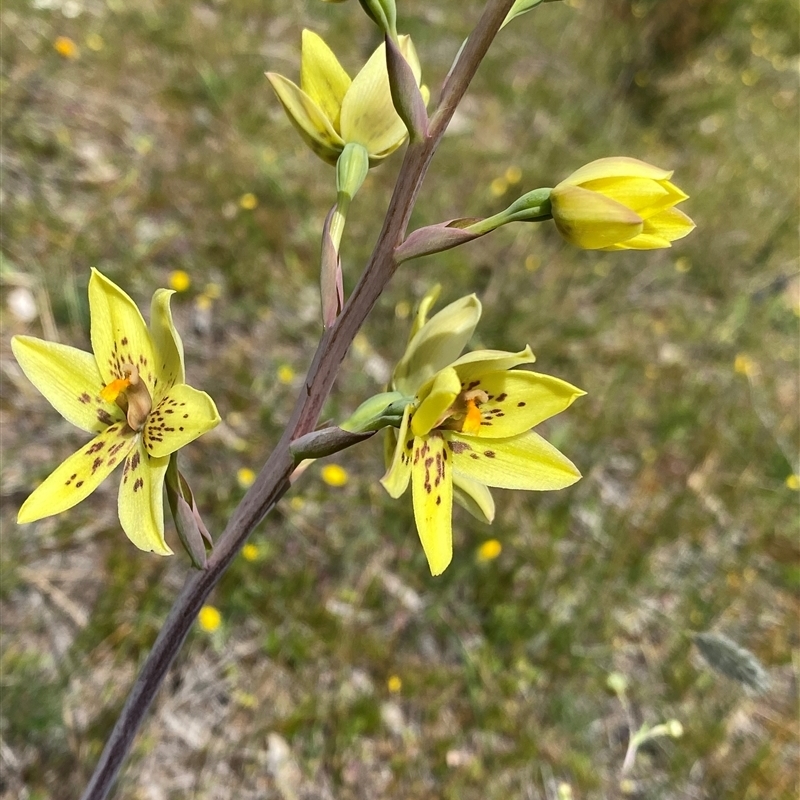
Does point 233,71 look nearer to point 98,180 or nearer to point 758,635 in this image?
point 98,180

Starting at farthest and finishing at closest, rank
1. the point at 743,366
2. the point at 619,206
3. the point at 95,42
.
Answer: the point at 743,366 < the point at 95,42 < the point at 619,206

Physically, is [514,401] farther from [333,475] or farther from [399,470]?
[333,475]

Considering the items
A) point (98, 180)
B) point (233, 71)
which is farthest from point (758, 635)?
point (233, 71)

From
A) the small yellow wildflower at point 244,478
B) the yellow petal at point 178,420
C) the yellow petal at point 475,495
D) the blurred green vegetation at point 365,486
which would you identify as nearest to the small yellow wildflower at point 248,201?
the blurred green vegetation at point 365,486

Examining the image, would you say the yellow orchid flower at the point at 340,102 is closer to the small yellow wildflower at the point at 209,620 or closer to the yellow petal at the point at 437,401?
the yellow petal at the point at 437,401

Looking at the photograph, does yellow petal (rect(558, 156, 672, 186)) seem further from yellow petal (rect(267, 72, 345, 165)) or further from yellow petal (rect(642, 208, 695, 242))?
yellow petal (rect(267, 72, 345, 165))

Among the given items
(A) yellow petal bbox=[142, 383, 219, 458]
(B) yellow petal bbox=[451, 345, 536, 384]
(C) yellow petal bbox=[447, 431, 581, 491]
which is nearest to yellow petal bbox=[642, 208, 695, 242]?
(B) yellow petal bbox=[451, 345, 536, 384]

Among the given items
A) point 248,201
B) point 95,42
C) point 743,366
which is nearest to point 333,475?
point 248,201
